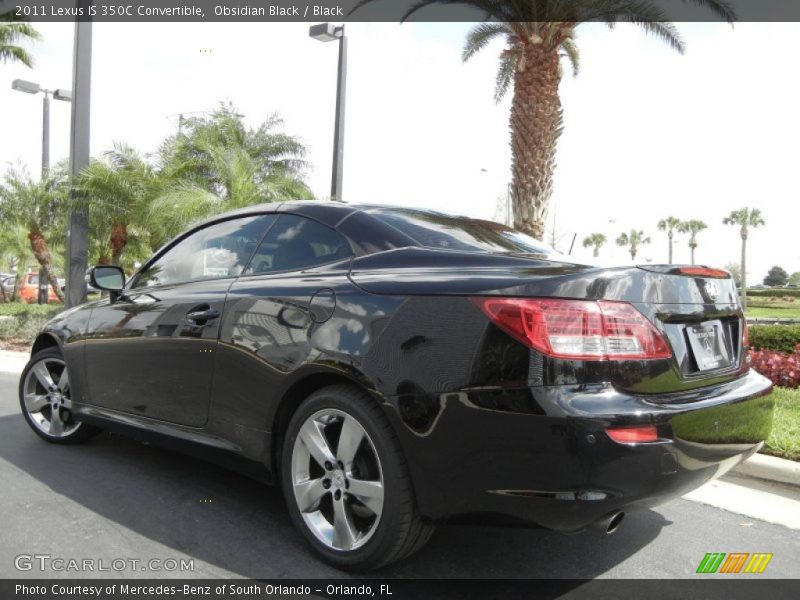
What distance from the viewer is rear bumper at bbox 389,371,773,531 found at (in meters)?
2.26

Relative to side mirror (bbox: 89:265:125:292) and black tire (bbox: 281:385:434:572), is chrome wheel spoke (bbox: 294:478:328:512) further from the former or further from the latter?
side mirror (bbox: 89:265:125:292)

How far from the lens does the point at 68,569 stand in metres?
2.86

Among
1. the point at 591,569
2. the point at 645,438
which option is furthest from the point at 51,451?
the point at 645,438

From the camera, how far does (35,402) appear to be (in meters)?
4.84

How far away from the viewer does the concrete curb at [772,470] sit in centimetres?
415

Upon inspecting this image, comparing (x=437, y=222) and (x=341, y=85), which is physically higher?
(x=341, y=85)

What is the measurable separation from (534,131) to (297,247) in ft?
28.7

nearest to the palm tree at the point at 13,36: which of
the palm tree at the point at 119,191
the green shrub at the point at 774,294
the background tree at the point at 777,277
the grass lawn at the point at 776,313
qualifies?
the palm tree at the point at 119,191

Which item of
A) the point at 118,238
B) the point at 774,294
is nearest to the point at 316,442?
the point at 118,238

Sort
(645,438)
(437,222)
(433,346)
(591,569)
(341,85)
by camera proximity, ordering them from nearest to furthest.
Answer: (645,438), (433,346), (591,569), (437,222), (341,85)

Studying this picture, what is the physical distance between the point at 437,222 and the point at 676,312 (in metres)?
1.28

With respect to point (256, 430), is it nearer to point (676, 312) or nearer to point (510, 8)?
point (676, 312)

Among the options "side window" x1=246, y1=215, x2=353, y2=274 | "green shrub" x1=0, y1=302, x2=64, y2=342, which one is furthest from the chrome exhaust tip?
"green shrub" x1=0, y1=302, x2=64, y2=342

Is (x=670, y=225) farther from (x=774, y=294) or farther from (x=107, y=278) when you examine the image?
(x=107, y=278)
